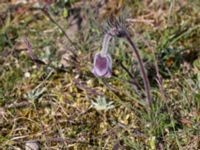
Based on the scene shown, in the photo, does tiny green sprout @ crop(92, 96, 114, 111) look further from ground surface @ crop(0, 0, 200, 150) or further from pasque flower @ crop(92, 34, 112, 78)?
pasque flower @ crop(92, 34, 112, 78)

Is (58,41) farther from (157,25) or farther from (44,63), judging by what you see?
(157,25)

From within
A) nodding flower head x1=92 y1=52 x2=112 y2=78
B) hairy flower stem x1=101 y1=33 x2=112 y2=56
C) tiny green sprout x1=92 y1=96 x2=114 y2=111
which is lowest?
tiny green sprout x1=92 y1=96 x2=114 y2=111

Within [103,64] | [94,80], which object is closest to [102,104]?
[94,80]

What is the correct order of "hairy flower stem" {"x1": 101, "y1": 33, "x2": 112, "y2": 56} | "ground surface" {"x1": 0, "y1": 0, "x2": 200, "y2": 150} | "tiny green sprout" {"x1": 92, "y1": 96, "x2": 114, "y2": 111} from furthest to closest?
"tiny green sprout" {"x1": 92, "y1": 96, "x2": 114, "y2": 111}
"ground surface" {"x1": 0, "y1": 0, "x2": 200, "y2": 150}
"hairy flower stem" {"x1": 101, "y1": 33, "x2": 112, "y2": 56}

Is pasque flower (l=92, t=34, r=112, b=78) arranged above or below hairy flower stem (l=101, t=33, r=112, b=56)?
below

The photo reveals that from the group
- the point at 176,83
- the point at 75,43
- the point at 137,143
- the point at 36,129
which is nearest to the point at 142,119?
the point at 137,143

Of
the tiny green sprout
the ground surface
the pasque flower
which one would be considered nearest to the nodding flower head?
the pasque flower

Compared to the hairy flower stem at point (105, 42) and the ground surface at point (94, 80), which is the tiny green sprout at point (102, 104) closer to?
the ground surface at point (94, 80)

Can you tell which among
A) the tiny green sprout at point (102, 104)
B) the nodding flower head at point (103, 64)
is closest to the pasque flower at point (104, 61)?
the nodding flower head at point (103, 64)
